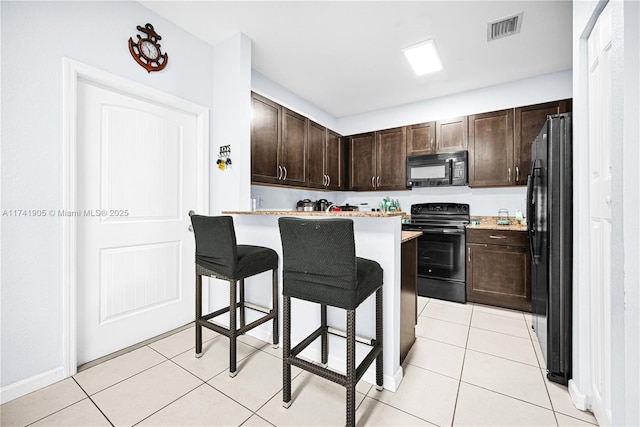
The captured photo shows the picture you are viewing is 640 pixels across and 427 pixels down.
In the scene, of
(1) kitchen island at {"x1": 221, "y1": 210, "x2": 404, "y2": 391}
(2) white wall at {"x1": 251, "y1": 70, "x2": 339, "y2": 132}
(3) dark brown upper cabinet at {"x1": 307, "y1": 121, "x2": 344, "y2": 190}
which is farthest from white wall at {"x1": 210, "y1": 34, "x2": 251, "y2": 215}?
(3) dark brown upper cabinet at {"x1": 307, "y1": 121, "x2": 344, "y2": 190}

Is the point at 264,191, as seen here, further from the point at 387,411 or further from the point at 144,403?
the point at 387,411

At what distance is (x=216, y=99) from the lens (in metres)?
2.65

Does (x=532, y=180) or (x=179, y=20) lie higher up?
(x=179, y=20)

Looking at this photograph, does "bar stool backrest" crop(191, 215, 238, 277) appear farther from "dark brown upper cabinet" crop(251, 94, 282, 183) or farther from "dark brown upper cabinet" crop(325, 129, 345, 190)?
"dark brown upper cabinet" crop(325, 129, 345, 190)

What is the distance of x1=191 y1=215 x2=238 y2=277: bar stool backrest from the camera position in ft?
5.89

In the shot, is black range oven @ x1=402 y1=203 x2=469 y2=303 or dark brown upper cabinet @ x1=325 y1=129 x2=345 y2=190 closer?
black range oven @ x1=402 y1=203 x2=469 y2=303

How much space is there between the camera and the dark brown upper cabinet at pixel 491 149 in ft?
10.7

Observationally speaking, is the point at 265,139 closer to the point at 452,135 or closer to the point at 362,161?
the point at 362,161

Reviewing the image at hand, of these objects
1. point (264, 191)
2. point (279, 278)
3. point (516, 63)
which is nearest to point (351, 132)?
point (264, 191)

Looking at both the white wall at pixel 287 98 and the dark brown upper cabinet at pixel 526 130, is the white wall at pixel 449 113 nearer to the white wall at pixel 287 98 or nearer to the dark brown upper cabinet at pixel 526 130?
the white wall at pixel 287 98

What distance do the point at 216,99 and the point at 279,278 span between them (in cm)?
186

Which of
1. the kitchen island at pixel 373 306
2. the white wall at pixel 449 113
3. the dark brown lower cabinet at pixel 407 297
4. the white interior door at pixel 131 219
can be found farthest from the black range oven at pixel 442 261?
the white interior door at pixel 131 219

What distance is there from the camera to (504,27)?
2396 millimetres

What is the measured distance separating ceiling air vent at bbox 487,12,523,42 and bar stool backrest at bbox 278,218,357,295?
97.0 inches
